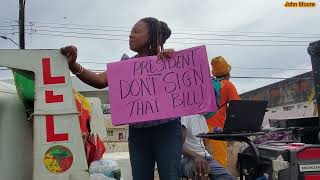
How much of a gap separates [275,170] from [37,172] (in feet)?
5.50

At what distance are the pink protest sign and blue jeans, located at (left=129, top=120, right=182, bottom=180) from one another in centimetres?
11

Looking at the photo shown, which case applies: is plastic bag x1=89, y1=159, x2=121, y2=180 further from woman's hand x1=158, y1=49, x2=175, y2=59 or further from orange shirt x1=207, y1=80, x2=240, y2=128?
orange shirt x1=207, y1=80, x2=240, y2=128

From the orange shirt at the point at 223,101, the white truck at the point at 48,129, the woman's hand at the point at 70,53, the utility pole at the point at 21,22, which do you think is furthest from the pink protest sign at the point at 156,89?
the utility pole at the point at 21,22

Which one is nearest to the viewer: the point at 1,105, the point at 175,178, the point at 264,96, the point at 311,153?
the point at 1,105

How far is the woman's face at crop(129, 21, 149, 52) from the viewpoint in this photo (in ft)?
9.48

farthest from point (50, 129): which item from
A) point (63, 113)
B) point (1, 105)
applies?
point (1, 105)

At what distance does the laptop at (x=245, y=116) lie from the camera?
3084 millimetres

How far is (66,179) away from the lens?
6.61 feet

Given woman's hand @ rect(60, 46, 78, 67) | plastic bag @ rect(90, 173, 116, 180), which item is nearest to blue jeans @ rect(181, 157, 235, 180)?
plastic bag @ rect(90, 173, 116, 180)

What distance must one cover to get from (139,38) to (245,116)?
0.88 m

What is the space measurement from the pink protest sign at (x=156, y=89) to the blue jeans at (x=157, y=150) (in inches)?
4.2

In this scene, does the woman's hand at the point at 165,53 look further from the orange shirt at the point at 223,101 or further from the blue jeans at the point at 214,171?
the orange shirt at the point at 223,101

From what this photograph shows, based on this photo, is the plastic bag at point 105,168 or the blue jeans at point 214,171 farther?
the blue jeans at point 214,171

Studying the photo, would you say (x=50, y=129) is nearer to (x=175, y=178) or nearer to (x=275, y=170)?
(x=175, y=178)
